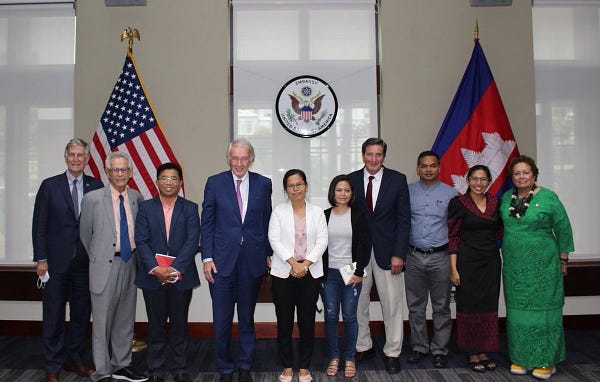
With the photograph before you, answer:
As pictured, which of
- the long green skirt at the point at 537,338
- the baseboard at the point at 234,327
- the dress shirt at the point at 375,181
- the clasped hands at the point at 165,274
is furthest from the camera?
the baseboard at the point at 234,327

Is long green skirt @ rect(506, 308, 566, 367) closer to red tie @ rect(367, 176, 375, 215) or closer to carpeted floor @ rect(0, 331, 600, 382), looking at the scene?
carpeted floor @ rect(0, 331, 600, 382)

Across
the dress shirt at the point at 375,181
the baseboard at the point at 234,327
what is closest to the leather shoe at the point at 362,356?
the baseboard at the point at 234,327

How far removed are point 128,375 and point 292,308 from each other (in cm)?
118

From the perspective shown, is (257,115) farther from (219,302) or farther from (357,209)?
(219,302)

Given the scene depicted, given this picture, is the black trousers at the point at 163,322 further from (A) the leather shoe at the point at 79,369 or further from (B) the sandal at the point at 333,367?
(B) the sandal at the point at 333,367

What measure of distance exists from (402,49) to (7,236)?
411 centimetres

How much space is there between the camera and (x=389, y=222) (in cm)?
309

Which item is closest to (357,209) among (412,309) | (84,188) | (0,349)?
(412,309)

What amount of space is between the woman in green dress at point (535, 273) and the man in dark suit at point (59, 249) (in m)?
2.94

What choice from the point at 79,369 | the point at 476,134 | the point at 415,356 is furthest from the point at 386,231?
the point at 79,369

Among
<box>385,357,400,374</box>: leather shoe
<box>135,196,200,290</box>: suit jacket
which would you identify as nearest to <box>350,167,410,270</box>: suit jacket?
<box>385,357,400,374</box>: leather shoe

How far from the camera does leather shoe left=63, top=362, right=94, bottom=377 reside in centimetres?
299

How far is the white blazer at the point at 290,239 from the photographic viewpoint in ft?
9.09

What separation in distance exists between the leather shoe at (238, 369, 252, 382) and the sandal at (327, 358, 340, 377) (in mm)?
538
